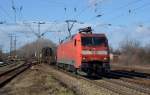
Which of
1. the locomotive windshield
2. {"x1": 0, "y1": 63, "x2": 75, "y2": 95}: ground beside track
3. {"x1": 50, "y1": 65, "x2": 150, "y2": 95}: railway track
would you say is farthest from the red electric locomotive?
{"x1": 50, "y1": 65, "x2": 150, "y2": 95}: railway track

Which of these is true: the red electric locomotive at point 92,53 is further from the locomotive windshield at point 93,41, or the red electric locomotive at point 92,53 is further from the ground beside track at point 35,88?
the ground beside track at point 35,88

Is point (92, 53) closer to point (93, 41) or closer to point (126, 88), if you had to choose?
point (93, 41)

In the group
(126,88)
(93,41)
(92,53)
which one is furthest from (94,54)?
(126,88)

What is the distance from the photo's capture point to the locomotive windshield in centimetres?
3289

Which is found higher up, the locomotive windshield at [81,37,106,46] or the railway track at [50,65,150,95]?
the locomotive windshield at [81,37,106,46]

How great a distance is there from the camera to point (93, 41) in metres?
33.0

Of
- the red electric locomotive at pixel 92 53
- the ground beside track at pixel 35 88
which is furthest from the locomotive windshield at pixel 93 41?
the ground beside track at pixel 35 88

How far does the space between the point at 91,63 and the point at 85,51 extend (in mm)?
1027

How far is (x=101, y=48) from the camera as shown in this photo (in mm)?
32688

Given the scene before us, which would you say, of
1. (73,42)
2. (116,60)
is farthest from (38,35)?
(73,42)

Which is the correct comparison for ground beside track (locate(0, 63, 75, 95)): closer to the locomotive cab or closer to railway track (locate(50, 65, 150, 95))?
railway track (locate(50, 65, 150, 95))

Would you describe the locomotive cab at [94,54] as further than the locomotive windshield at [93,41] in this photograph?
No

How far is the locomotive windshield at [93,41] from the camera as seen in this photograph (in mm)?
32894

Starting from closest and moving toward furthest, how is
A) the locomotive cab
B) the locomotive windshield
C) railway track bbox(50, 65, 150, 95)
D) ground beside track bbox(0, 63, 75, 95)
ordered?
1. ground beside track bbox(0, 63, 75, 95)
2. railway track bbox(50, 65, 150, 95)
3. the locomotive cab
4. the locomotive windshield
